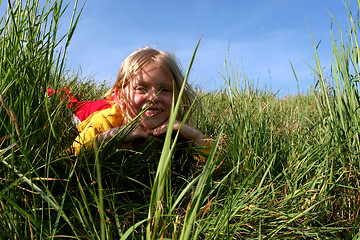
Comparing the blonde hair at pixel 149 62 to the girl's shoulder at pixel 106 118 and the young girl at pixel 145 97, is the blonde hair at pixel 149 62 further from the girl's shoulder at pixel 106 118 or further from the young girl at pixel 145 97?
the girl's shoulder at pixel 106 118

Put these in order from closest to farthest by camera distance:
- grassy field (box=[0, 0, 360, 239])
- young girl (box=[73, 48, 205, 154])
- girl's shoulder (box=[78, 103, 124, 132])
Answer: grassy field (box=[0, 0, 360, 239]), young girl (box=[73, 48, 205, 154]), girl's shoulder (box=[78, 103, 124, 132])

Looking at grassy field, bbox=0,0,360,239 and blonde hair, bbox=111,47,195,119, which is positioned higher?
blonde hair, bbox=111,47,195,119

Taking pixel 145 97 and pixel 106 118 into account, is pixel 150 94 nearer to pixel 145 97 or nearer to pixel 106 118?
pixel 145 97

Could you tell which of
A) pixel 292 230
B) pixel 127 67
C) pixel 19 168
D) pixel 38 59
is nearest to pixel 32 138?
pixel 19 168

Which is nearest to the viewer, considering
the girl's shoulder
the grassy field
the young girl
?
the grassy field

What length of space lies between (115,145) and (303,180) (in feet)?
2.58

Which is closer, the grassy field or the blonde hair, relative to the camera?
the grassy field

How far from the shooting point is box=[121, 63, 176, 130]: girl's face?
1.67 metres

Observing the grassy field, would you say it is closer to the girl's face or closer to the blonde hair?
the girl's face

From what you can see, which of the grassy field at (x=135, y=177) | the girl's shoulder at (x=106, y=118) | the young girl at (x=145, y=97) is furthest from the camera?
the girl's shoulder at (x=106, y=118)

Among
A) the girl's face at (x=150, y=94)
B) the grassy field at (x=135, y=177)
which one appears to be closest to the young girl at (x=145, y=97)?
the girl's face at (x=150, y=94)

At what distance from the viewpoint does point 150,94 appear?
168 cm

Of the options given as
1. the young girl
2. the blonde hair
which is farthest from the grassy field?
the blonde hair

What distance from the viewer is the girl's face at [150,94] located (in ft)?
5.48
